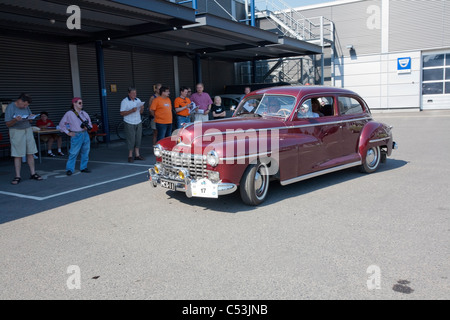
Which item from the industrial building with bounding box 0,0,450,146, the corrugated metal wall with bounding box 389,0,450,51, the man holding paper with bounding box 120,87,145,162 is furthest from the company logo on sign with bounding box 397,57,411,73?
the man holding paper with bounding box 120,87,145,162

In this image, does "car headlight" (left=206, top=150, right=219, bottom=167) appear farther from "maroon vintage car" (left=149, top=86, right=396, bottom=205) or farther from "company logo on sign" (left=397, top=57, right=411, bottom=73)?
"company logo on sign" (left=397, top=57, right=411, bottom=73)

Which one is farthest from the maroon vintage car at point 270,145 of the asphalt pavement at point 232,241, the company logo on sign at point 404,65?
the company logo on sign at point 404,65

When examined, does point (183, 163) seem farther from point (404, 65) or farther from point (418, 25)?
point (418, 25)

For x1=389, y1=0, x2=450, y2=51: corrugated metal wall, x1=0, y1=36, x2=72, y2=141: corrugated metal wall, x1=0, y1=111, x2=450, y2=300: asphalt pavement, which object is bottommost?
x1=0, y1=111, x2=450, y2=300: asphalt pavement

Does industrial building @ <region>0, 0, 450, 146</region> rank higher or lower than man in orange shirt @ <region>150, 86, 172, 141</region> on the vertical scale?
higher

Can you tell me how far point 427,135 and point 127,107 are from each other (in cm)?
974

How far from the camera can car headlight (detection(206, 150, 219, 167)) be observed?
18.0 feet

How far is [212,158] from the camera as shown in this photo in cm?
549

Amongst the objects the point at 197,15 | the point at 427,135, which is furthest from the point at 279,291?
the point at 427,135

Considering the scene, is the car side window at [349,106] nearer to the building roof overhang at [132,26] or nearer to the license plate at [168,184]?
the license plate at [168,184]

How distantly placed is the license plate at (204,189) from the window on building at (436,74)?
22.6 m

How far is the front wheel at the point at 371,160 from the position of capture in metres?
7.82

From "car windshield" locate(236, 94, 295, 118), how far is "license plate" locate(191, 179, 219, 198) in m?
2.00

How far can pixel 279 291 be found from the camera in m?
3.31
